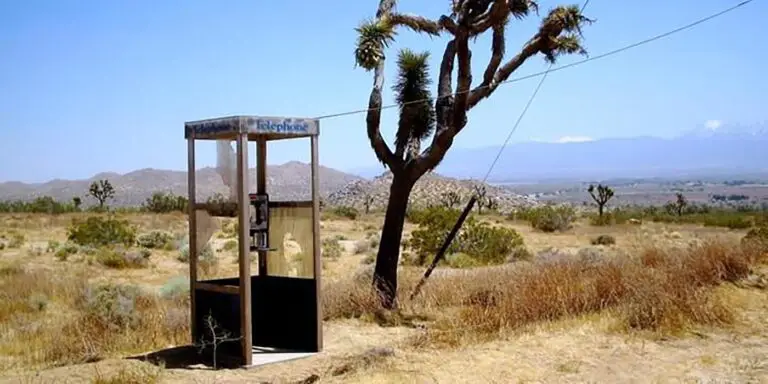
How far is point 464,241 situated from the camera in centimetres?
2623

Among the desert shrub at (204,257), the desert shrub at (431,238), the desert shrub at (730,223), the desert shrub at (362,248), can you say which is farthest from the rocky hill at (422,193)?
→ the desert shrub at (204,257)

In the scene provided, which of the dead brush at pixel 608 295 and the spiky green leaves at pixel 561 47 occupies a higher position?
the spiky green leaves at pixel 561 47

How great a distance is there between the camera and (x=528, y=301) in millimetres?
11328

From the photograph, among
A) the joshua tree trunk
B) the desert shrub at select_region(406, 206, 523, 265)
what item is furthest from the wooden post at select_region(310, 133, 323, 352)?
the desert shrub at select_region(406, 206, 523, 265)

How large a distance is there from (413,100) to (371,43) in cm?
181

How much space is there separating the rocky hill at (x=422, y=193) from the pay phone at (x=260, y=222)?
6381 centimetres

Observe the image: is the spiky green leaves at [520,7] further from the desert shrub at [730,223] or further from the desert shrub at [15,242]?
the desert shrub at [730,223]

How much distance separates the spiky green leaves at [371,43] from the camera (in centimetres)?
1320

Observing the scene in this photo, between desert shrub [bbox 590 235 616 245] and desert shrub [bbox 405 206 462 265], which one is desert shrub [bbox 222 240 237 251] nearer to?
desert shrub [bbox 405 206 462 265]

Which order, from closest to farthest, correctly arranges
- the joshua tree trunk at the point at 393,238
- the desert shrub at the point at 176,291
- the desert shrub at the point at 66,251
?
the joshua tree trunk at the point at 393,238 → the desert shrub at the point at 176,291 → the desert shrub at the point at 66,251

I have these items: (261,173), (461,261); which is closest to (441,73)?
(261,173)

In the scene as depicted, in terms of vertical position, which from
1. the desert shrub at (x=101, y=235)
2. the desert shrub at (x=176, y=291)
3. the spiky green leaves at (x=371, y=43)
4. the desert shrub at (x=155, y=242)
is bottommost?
the desert shrub at (x=155, y=242)

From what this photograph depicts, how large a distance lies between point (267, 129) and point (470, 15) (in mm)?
4946

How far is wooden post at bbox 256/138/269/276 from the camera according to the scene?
11.1m
